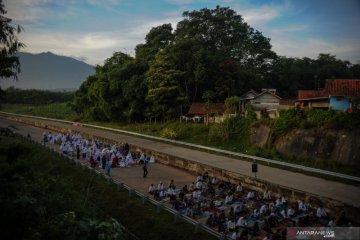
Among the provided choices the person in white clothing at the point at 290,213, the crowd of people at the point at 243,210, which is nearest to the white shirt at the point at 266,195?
the crowd of people at the point at 243,210

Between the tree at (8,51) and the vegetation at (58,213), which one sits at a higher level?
the tree at (8,51)

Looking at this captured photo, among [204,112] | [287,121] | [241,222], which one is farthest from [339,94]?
[241,222]

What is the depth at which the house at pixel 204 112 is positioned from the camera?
118 ft

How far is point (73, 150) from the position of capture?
31.9m

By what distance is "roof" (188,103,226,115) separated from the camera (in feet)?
120

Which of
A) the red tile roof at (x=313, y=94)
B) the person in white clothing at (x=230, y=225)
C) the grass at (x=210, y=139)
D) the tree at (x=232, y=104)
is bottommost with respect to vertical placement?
the person in white clothing at (x=230, y=225)

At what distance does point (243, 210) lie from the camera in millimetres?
16141

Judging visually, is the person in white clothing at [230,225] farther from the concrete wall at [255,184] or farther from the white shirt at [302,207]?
the concrete wall at [255,184]

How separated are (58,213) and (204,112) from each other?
92.6ft

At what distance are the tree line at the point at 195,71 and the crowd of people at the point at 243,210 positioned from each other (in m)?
19.4

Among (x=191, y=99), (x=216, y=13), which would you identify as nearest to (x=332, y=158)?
(x=191, y=99)

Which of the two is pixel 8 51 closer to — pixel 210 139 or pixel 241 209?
pixel 241 209

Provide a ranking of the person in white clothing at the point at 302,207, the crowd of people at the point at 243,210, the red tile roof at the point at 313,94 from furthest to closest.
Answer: the red tile roof at the point at 313,94 < the person in white clothing at the point at 302,207 < the crowd of people at the point at 243,210

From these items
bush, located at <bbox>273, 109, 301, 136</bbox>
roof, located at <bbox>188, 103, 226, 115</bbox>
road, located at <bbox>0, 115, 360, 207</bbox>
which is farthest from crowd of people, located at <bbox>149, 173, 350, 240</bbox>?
roof, located at <bbox>188, 103, 226, 115</bbox>
